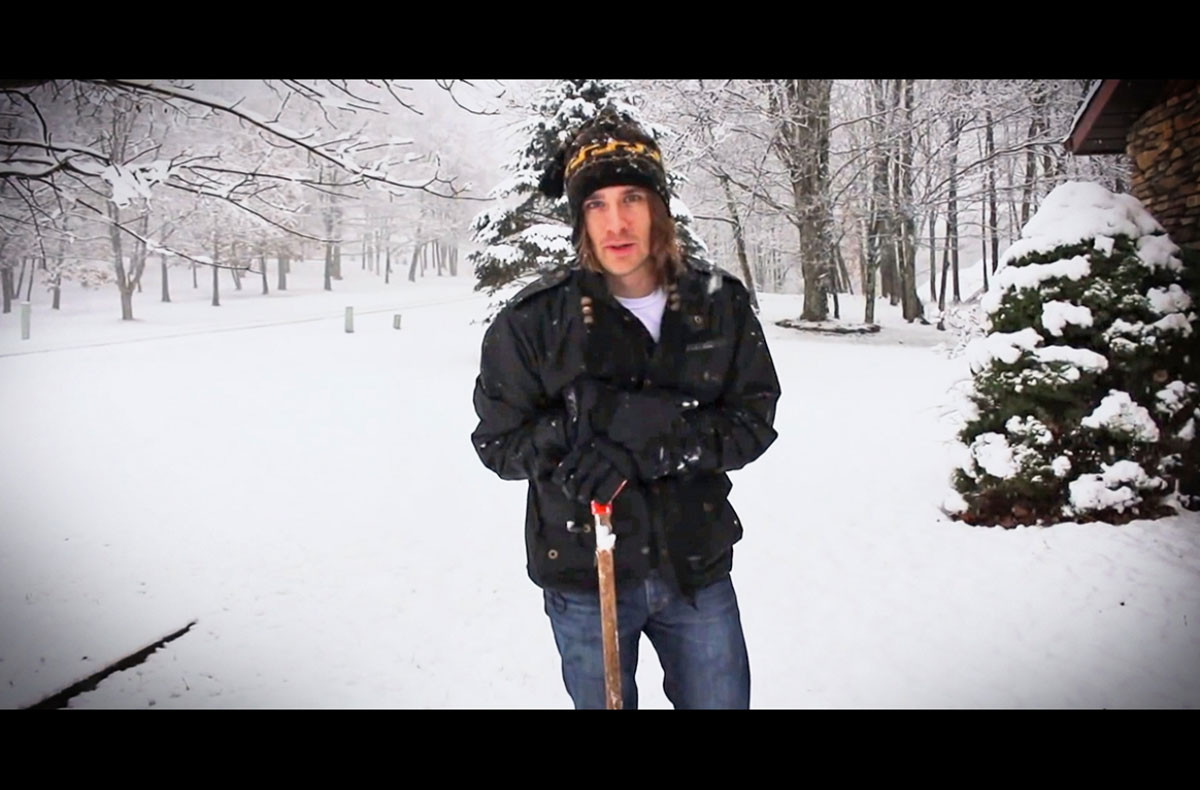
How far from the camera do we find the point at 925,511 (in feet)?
16.1

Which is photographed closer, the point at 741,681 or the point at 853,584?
the point at 741,681

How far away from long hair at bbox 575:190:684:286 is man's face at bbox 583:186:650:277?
0.01 metres

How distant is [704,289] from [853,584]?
10.3 ft

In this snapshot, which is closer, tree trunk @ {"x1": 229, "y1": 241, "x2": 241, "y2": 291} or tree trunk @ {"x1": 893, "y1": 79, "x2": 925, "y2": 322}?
tree trunk @ {"x1": 229, "y1": 241, "x2": 241, "y2": 291}

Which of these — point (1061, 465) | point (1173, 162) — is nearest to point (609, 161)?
point (1061, 465)

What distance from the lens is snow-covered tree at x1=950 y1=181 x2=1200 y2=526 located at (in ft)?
13.0

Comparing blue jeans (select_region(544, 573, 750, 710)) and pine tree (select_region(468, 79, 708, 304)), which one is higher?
pine tree (select_region(468, 79, 708, 304))

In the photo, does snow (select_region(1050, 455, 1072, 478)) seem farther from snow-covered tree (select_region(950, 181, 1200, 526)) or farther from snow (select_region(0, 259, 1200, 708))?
snow (select_region(0, 259, 1200, 708))

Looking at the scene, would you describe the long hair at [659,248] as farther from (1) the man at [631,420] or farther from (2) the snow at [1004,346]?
(2) the snow at [1004,346]

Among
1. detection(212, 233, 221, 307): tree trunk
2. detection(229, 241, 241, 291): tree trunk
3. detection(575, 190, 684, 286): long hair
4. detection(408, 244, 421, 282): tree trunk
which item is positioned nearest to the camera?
detection(575, 190, 684, 286): long hair

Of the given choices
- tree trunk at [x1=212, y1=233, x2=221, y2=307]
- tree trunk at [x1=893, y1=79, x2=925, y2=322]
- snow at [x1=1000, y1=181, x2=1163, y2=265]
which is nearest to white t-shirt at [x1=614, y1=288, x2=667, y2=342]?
snow at [x1=1000, y1=181, x2=1163, y2=265]

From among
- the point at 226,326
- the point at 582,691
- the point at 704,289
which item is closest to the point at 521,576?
the point at 582,691

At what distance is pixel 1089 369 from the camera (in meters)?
3.99
